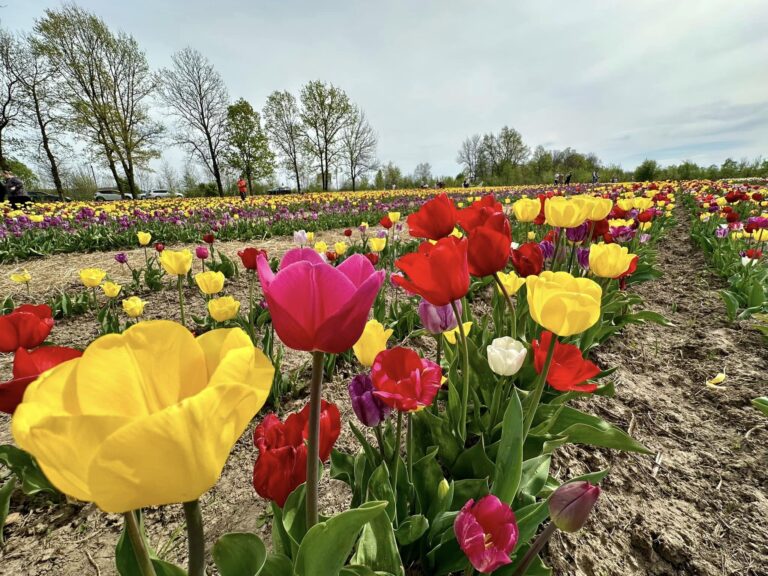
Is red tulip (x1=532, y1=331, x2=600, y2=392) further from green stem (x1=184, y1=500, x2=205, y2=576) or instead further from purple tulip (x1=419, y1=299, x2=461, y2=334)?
green stem (x1=184, y1=500, x2=205, y2=576)

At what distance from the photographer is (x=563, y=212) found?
1.88 metres

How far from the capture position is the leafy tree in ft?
105

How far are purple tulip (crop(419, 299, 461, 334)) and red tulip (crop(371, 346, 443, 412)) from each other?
0.92 feet

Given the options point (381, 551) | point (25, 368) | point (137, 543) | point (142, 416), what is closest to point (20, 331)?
point (25, 368)

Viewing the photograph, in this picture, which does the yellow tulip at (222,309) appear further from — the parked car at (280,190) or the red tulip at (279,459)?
the parked car at (280,190)

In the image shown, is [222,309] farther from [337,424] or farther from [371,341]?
[337,424]

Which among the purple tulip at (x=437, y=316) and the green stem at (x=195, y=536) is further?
the purple tulip at (x=437, y=316)

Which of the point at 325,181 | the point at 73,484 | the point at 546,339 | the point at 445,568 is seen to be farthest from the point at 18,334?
the point at 325,181

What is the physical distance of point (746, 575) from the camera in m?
1.31

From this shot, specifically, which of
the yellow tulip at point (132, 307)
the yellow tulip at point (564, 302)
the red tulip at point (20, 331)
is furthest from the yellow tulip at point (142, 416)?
the yellow tulip at point (132, 307)

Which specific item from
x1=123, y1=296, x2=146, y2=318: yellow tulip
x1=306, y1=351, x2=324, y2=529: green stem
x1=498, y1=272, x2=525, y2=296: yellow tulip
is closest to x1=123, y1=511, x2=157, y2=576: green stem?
x1=306, y1=351, x2=324, y2=529: green stem

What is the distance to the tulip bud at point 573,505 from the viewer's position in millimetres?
697

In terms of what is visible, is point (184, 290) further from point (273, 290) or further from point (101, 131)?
point (101, 131)

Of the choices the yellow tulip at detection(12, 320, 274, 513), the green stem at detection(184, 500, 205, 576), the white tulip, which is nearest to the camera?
the yellow tulip at detection(12, 320, 274, 513)
